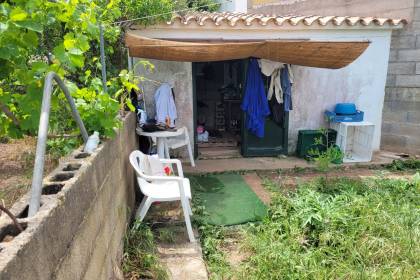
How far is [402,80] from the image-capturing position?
7.66m

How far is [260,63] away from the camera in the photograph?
714cm

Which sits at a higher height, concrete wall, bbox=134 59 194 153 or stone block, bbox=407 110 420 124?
concrete wall, bbox=134 59 194 153

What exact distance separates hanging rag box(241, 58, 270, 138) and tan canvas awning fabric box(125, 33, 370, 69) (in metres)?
1.28

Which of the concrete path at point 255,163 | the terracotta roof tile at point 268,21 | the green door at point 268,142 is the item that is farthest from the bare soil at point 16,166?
the green door at point 268,142

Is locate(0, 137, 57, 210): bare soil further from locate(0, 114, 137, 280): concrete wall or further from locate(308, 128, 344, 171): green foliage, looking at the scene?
locate(308, 128, 344, 171): green foliage

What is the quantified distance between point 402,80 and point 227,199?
5.41m

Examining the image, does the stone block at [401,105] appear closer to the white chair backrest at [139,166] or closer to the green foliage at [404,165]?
the green foliage at [404,165]

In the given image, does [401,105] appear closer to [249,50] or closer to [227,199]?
[249,50]

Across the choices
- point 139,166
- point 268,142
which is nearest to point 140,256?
point 139,166

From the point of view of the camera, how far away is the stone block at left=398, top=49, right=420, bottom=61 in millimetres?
7336

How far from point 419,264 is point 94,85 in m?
4.04

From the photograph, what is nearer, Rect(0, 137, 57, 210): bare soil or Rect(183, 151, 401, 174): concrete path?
Rect(0, 137, 57, 210): bare soil

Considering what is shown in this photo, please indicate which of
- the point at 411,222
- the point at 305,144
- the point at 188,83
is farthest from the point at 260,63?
the point at 411,222

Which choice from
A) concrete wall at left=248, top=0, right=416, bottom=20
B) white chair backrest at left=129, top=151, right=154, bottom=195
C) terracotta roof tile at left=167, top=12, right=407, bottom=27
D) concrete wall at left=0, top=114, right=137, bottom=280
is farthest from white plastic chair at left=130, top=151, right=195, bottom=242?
concrete wall at left=248, top=0, right=416, bottom=20
